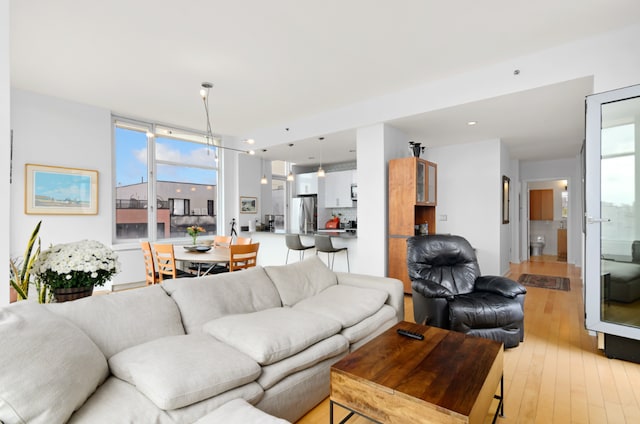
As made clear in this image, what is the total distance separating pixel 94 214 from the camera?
16.4ft

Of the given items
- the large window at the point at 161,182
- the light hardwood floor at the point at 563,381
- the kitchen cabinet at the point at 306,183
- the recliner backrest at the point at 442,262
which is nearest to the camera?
the light hardwood floor at the point at 563,381

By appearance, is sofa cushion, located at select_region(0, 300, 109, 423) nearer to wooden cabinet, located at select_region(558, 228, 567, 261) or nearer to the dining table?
the dining table

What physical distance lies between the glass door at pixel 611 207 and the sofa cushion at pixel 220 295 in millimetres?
2759

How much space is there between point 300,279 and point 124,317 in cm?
147

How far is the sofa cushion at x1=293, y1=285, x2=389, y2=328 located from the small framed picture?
4460 millimetres

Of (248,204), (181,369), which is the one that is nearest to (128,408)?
(181,369)

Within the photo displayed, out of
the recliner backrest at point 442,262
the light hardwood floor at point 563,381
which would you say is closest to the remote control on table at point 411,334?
the light hardwood floor at point 563,381

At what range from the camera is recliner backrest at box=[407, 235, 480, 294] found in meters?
3.33

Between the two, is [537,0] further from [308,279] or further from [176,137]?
[176,137]

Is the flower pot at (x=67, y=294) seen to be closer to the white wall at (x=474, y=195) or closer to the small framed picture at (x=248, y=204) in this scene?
the small framed picture at (x=248, y=204)

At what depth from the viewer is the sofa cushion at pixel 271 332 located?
1.74 meters

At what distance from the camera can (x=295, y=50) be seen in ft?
11.0

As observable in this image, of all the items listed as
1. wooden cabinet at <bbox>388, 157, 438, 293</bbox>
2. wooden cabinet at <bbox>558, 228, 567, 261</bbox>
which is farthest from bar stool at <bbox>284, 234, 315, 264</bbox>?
wooden cabinet at <bbox>558, 228, 567, 261</bbox>

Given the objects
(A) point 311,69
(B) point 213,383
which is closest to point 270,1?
(A) point 311,69
